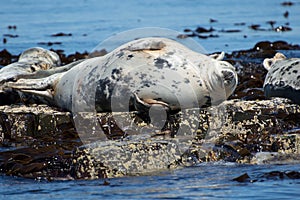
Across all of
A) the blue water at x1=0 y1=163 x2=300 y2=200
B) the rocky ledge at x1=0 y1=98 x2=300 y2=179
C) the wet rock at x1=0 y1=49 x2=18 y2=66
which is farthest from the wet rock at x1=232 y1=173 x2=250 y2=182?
the wet rock at x1=0 y1=49 x2=18 y2=66

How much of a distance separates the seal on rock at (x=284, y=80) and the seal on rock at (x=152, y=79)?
2.06 ft

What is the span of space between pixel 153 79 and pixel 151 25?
10.3 meters

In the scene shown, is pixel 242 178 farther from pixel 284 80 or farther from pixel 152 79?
pixel 284 80

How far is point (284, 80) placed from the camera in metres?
6.91

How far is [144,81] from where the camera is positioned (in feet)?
20.2

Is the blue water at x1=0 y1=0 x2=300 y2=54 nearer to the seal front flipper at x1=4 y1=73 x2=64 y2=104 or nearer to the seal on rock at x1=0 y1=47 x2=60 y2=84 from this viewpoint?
the seal on rock at x1=0 y1=47 x2=60 y2=84

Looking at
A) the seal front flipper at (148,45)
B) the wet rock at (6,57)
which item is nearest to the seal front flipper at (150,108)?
the seal front flipper at (148,45)

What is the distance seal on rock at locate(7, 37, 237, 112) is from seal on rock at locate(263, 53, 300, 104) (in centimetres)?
63

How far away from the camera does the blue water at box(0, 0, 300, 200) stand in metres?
4.75

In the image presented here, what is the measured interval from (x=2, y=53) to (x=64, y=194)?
801cm

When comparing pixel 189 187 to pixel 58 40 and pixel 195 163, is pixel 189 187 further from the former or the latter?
pixel 58 40

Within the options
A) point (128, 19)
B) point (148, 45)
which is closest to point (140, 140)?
point (148, 45)

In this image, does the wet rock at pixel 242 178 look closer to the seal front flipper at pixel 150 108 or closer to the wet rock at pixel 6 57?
the seal front flipper at pixel 150 108

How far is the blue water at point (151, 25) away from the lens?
15.6ft
